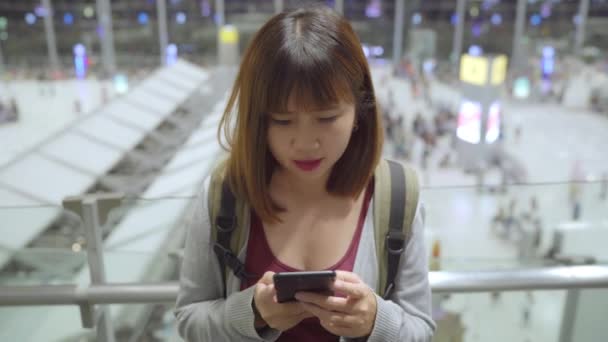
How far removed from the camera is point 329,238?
1133mm

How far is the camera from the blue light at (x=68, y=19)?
69.9 feet

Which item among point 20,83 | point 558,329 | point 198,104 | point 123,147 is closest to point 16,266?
point 558,329

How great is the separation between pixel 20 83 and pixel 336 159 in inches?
895

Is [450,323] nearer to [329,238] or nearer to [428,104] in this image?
[329,238]

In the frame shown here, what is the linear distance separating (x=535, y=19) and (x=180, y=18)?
43.7 ft

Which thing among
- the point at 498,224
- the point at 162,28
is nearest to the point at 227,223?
the point at 498,224

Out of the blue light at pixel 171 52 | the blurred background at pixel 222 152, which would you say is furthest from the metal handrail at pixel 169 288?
the blue light at pixel 171 52

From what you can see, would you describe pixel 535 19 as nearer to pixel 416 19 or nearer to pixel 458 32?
pixel 458 32

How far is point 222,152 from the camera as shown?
6.86 m

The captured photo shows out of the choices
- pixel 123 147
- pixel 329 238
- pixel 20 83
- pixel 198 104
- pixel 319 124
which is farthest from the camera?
pixel 20 83

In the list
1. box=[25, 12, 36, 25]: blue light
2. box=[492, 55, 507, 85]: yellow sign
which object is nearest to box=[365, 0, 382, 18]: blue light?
box=[492, 55, 507, 85]: yellow sign

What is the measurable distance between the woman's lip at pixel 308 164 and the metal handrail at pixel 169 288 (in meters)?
0.70

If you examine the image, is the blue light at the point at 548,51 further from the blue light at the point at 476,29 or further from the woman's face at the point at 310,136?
the woman's face at the point at 310,136

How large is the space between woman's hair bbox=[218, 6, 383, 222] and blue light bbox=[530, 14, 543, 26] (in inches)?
853
